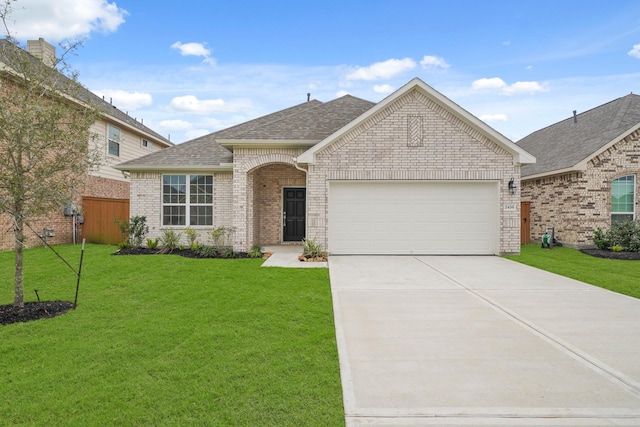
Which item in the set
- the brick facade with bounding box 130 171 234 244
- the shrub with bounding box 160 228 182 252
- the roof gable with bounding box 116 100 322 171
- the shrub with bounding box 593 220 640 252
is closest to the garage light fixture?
the shrub with bounding box 593 220 640 252

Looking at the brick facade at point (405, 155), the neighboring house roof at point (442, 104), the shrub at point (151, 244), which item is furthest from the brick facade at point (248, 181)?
the shrub at point (151, 244)


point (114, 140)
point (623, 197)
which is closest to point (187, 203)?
point (114, 140)

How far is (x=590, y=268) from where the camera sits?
9.47 metres

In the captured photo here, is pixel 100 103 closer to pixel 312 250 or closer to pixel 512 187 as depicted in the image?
pixel 312 250

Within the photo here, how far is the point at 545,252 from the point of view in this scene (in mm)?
12547

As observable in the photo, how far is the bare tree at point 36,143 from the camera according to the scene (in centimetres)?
517

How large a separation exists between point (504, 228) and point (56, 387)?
11458mm

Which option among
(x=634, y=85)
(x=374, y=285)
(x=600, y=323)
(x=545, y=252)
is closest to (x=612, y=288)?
(x=600, y=323)

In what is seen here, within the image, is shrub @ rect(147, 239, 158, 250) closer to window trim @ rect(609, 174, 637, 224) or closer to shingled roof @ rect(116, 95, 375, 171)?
shingled roof @ rect(116, 95, 375, 171)

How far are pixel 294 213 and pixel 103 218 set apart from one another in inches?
308

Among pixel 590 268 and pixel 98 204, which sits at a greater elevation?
pixel 98 204

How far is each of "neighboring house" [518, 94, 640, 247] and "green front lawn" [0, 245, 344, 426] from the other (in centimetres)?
1159

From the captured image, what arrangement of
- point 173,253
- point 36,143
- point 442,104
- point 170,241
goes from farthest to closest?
point 170,241, point 173,253, point 442,104, point 36,143

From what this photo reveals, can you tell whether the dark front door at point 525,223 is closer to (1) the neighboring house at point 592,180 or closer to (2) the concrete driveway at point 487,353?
(1) the neighboring house at point 592,180
